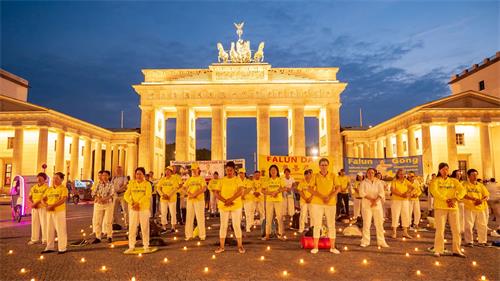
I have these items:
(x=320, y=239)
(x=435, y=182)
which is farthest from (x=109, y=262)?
(x=435, y=182)

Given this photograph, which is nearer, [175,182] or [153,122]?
[175,182]

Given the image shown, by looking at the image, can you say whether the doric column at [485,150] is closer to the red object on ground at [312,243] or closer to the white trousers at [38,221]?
the red object on ground at [312,243]

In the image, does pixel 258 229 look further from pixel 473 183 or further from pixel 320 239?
pixel 473 183

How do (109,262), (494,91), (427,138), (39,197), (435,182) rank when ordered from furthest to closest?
(494,91), (427,138), (39,197), (435,182), (109,262)

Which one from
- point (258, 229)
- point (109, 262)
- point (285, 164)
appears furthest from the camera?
point (285, 164)

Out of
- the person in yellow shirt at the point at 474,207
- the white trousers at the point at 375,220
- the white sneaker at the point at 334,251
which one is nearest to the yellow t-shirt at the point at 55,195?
the white sneaker at the point at 334,251

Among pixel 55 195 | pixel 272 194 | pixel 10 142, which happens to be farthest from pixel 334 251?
pixel 10 142

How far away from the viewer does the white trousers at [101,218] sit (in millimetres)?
9891

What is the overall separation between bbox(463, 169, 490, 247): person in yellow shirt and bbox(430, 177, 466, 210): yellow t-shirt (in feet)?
4.71

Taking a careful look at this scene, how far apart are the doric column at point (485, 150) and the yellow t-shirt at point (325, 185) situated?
36.6m

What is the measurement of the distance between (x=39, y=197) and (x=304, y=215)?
8184 millimetres

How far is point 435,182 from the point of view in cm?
816

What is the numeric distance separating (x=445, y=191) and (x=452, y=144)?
33407 mm

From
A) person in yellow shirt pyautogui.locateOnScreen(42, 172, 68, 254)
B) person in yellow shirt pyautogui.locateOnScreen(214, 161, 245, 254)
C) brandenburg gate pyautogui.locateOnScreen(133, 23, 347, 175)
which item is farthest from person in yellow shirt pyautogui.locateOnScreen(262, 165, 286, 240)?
brandenburg gate pyautogui.locateOnScreen(133, 23, 347, 175)
